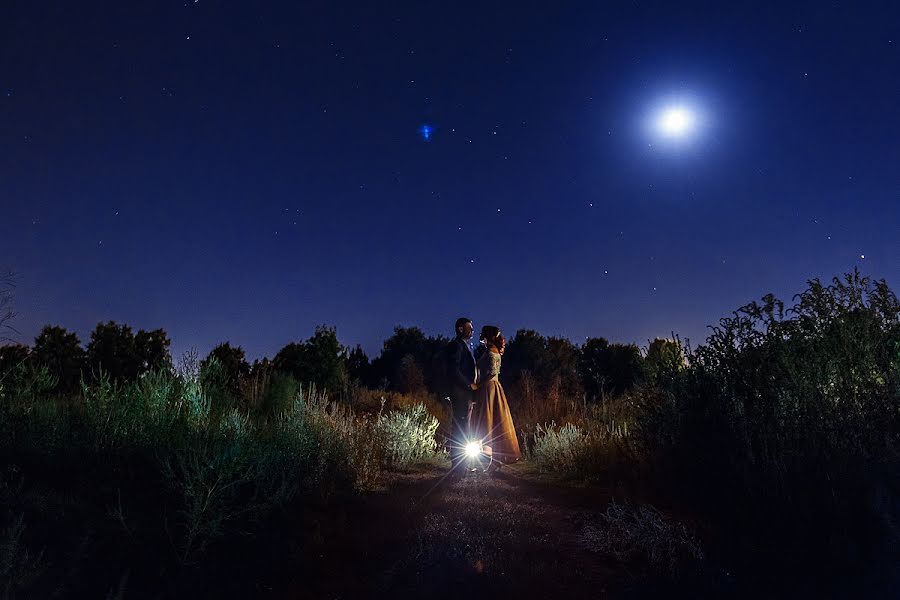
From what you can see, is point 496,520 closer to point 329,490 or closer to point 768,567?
point 329,490

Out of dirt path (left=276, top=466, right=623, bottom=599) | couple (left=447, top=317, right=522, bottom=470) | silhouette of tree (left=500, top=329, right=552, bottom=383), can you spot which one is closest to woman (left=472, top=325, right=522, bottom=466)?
couple (left=447, top=317, right=522, bottom=470)

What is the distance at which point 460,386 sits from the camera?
10.1 m

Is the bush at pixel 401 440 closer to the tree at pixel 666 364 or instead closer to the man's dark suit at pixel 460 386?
the man's dark suit at pixel 460 386

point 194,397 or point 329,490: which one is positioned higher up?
point 194,397

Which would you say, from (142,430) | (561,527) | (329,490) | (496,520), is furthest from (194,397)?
(561,527)

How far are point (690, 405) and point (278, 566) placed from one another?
387 centimetres

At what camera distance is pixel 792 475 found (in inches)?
170

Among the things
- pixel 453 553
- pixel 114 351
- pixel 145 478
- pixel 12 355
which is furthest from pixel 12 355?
pixel 453 553

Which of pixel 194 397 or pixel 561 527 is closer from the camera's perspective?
pixel 561 527

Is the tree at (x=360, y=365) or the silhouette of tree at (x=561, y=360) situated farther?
the tree at (x=360, y=365)

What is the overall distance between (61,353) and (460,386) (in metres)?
11.5

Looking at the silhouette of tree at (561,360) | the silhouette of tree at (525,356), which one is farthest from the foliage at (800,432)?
the silhouette of tree at (525,356)

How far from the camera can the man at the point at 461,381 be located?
9.88 metres

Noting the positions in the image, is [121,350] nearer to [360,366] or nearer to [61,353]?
[61,353]
